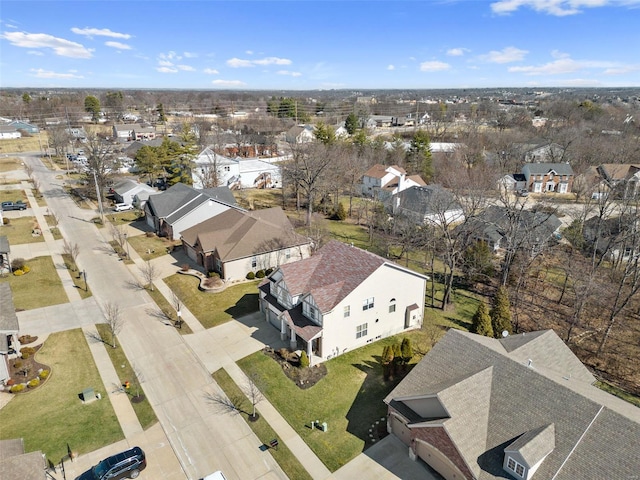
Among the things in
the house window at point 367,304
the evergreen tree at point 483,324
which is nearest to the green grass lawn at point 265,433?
the house window at point 367,304

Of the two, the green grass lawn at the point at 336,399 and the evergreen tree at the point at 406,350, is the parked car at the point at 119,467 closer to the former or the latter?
the green grass lawn at the point at 336,399

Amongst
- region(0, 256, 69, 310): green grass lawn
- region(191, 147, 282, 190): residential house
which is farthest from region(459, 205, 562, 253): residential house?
region(191, 147, 282, 190): residential house

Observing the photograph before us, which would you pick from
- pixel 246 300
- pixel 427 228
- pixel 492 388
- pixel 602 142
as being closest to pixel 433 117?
pixel 602 142

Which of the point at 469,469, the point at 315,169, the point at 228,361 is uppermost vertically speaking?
the point at 315,169

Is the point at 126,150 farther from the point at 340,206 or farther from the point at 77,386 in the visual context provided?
the point at 77,386

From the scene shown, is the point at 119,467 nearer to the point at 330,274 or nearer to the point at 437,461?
the point at 437,461
